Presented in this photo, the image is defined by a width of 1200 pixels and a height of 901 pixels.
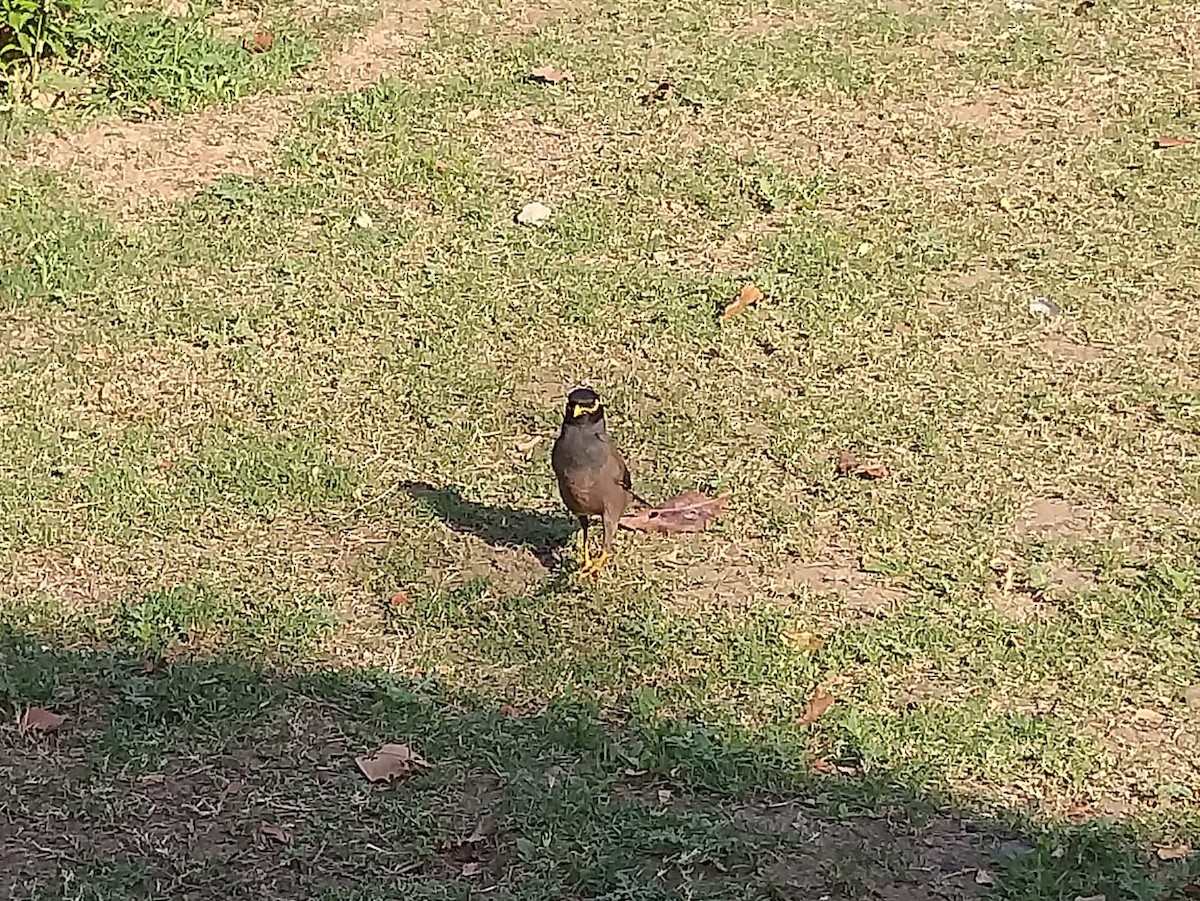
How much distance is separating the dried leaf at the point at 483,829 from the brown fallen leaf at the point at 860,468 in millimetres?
1955

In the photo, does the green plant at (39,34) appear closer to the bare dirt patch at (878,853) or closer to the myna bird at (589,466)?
the myna bird at (589,466)

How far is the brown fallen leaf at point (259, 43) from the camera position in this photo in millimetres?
8672

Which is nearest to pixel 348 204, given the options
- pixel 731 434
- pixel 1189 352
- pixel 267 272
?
pixel 267 272

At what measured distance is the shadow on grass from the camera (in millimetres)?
4086

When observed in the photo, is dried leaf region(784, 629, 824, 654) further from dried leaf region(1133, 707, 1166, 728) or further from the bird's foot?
dried leaf region(1133, 707, 1166, 728)

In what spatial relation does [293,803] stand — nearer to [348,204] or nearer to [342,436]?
[342,436]

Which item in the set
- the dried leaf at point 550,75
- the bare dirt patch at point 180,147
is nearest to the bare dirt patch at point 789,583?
the bare dirt patch at point 180,147

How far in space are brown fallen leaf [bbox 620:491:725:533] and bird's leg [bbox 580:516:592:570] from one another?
115 mm

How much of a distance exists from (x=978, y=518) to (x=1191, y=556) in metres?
0.63

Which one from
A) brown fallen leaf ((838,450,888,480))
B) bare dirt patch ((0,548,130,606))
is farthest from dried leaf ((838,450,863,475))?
bare dirt patch ((0,548,130,606))

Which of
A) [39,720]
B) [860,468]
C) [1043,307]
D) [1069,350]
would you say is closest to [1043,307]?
[1043,307]

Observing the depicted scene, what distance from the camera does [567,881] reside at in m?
4.09

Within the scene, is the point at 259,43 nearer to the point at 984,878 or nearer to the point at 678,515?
the point at 678,515

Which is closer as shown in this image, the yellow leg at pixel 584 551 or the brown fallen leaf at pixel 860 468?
the yellow leg at pixel 584 551
